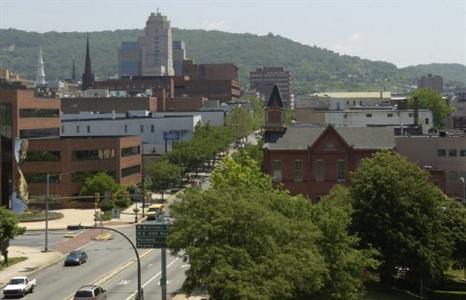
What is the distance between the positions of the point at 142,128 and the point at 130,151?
1476 inches

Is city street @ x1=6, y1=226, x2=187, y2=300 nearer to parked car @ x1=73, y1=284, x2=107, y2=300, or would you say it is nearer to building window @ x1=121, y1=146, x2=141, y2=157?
parked car @ x1=73, y1=284, x2=107, y2=300

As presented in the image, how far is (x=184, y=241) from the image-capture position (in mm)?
42219

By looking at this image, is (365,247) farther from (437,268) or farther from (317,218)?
(317,218)

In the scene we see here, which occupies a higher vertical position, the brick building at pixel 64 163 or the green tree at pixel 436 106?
the green tree at pixel 436 106

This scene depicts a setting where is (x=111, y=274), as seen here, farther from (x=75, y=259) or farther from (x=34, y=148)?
(x=34, y=148)

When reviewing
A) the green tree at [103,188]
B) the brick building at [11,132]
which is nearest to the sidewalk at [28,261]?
the green tree at [103,188]

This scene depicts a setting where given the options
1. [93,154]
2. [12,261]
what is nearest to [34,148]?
[93,154]

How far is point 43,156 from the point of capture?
365ft

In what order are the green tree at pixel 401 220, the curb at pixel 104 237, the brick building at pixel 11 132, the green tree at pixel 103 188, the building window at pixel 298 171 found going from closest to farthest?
the green tree at pixel 401 220
the curb at pixel 104 237
the building window at pixel 298 171
the green tree at pixel 103 188
the brick building at pixel 11 132

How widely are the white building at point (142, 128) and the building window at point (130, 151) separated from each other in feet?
81.7

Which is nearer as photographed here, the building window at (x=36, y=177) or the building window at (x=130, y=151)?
the building window at (x=36, y=177)

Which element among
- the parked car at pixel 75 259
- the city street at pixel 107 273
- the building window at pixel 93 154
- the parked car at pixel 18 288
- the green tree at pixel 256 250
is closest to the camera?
the green tree at pixel 256 250

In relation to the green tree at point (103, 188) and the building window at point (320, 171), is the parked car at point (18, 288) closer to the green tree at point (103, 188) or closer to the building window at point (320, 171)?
the building window at point (320, 171)

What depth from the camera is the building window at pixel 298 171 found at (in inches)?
3425
